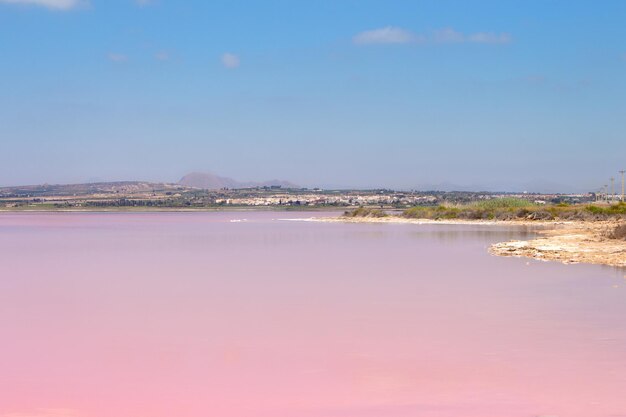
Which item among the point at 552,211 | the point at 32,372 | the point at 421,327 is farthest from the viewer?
the point at 552,211

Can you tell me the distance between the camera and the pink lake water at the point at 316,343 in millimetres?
6586

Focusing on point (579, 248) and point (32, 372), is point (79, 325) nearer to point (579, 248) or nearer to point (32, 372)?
point (32, 372)

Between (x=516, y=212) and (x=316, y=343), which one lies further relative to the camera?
(x=516, y=212)

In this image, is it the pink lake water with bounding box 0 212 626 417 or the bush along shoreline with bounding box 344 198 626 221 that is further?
the bush along shoreline with bounding box 344 198 626 221

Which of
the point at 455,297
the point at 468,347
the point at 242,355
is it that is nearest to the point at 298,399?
the point at 242,355

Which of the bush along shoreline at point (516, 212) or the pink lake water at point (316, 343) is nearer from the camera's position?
the pink lake water at point (316, 343)

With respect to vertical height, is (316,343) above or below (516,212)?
above

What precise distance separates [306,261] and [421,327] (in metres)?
10.6

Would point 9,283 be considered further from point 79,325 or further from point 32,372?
point 32,372

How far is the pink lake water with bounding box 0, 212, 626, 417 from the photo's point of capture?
21.6 feet

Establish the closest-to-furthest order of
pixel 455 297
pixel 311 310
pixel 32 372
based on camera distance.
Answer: pixel 32 372 → pixel 311 310 → pixel 455 297

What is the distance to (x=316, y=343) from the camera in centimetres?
895

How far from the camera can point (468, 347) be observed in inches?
339

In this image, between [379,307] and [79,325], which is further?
[379,307]
